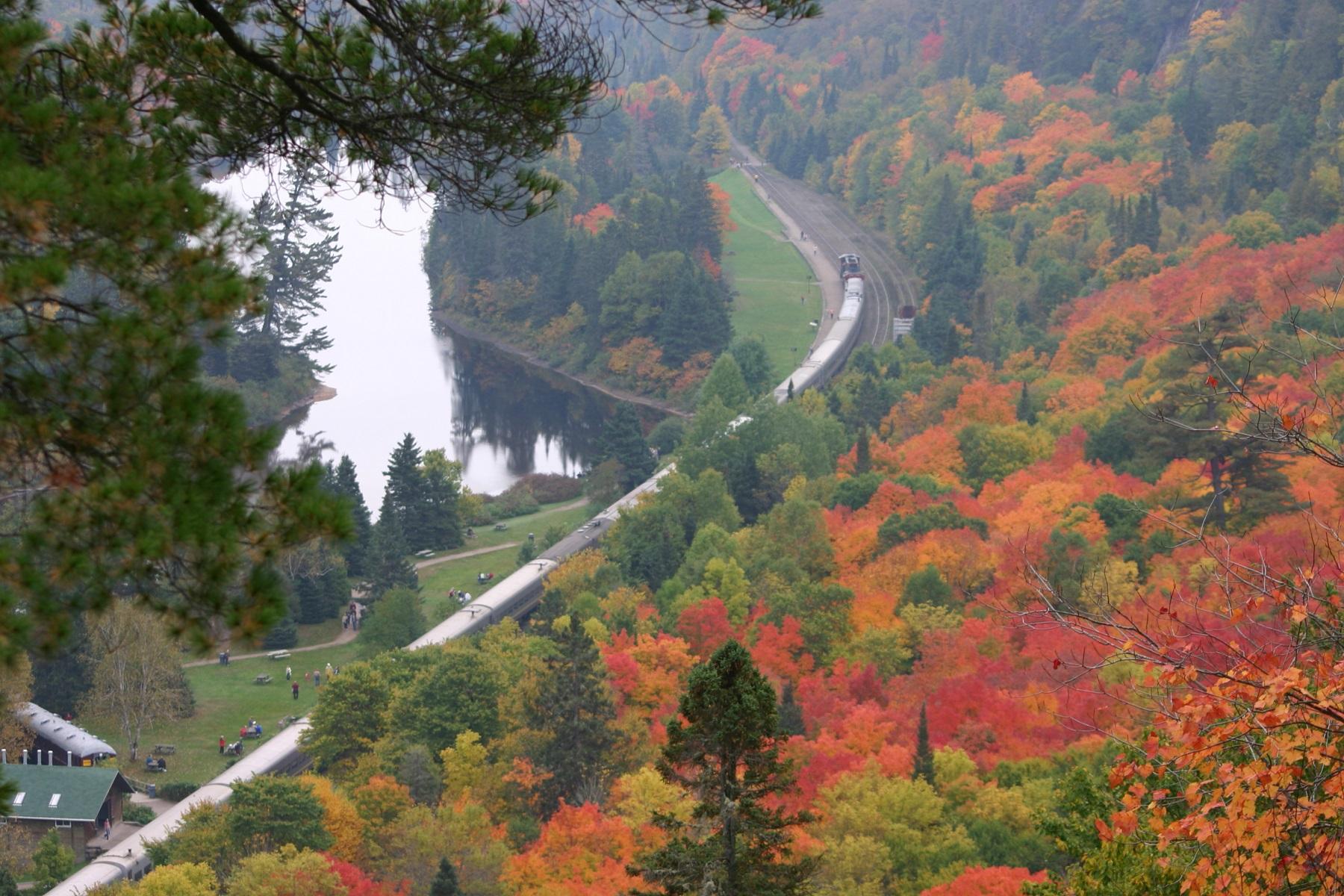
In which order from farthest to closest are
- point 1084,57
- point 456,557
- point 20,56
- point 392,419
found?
1. point 1084,57
2. point 392,419
3. point 456,557
4. point 20,56

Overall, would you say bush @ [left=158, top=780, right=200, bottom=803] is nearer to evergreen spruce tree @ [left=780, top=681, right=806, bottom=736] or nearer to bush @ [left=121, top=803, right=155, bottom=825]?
bush @ [left=121, top=803, right=155, bottom=825]

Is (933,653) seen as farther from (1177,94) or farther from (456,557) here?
(1177,94)

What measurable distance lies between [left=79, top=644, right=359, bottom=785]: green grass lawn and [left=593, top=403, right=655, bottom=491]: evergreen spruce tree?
2217 centimetres

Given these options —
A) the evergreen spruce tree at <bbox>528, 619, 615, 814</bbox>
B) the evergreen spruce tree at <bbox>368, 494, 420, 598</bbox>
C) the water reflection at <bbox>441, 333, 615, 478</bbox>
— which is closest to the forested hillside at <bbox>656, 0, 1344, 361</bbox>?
the water reflection at <bbox>441, 333, 615, 478</bbox>

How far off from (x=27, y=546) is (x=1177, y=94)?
10595cm

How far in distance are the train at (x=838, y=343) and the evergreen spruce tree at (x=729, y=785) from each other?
6129cm

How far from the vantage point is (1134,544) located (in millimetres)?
43250

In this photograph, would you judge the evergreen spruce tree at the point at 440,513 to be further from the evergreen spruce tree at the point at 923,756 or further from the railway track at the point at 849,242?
the evergreen spruce tree at the point at 923,756

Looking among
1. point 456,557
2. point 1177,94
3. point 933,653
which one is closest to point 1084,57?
point 1177,94

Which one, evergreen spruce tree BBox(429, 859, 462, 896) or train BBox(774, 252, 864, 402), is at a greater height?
train BBox(774, 252, 864, 402)

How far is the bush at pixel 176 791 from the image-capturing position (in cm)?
4119

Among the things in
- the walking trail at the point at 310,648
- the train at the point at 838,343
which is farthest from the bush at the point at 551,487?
the walking trail at the point at 310,648

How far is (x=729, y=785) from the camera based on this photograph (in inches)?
642

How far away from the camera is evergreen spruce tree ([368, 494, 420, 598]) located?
191 feet
